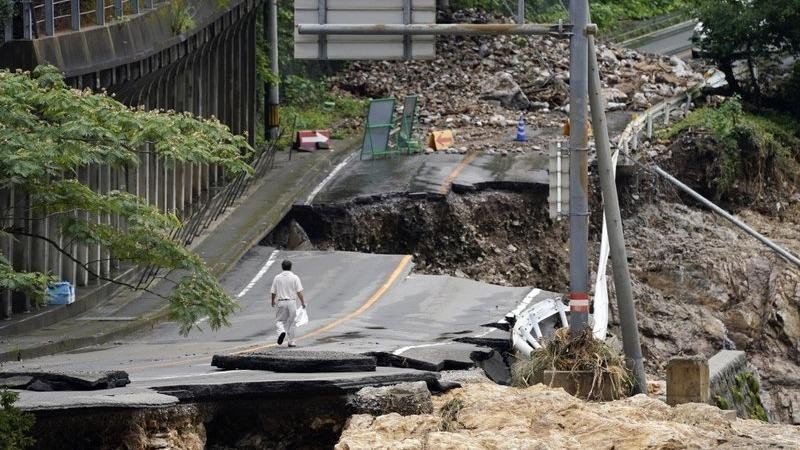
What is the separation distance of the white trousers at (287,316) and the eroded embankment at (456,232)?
12.3 meters

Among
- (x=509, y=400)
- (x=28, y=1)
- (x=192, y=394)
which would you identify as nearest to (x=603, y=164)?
(x=509, y=400)

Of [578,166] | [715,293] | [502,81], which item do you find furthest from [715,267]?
[578,166]

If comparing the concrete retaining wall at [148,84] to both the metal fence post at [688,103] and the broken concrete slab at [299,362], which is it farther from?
the metal fence post at [688,103]

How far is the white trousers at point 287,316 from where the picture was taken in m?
23.4

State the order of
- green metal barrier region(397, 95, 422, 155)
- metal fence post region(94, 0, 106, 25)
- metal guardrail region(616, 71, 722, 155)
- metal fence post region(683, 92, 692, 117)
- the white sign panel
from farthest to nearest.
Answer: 1. metal fence post region(683, 92, 692, 117)
2. green metal barrier region(397, 95, 422, 155)
3. metal guardrail region(616, 71, 722, 155)
4. metal fence post region(94, 0, 106, 25)
5. the white sign panel

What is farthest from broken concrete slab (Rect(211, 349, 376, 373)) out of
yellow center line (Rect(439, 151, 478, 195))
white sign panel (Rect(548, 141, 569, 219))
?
yellow center line (Rect(439, 151, 478, 195))

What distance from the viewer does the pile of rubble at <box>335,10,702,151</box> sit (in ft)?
151

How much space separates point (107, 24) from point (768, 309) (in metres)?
15.6

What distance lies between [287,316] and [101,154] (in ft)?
17.7

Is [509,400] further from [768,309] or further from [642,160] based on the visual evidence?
[642,160]

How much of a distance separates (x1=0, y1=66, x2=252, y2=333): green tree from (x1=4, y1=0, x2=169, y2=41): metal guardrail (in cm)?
851

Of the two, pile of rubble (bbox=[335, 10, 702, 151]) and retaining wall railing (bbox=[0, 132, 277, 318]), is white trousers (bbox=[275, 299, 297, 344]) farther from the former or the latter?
pile of rubble (bbox=[335, 10, 702, 151])

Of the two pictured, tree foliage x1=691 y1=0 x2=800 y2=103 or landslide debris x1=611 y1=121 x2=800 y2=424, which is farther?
tree foliage x1=691 y1=0 x2=800 y2=103

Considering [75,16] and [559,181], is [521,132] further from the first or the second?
[559,181]
